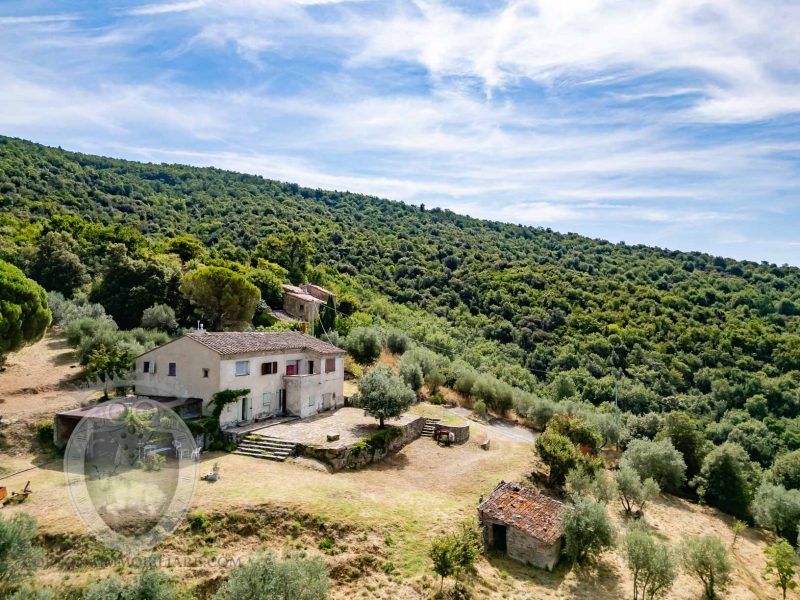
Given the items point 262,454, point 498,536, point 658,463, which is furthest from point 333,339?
point 498,536

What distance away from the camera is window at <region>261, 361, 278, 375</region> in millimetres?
29625

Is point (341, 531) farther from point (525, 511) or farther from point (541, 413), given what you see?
point (541, 413)

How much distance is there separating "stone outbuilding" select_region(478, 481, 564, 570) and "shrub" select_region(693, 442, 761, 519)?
16552 mm

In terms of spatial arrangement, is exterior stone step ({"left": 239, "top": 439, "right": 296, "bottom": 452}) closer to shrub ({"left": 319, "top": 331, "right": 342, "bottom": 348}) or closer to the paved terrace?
the paved terrace

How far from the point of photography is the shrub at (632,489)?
84.8 ft

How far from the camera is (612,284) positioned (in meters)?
85.0

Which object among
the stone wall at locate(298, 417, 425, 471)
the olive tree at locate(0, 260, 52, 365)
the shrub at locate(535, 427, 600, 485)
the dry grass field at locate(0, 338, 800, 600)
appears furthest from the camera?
the shrub at locate(535, 427, 600, 485)

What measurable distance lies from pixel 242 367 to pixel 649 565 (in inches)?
825

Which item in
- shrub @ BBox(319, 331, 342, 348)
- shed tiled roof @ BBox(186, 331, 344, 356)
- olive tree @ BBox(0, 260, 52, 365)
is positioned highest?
olive tree @ BBox(0, 260, 52, 365)

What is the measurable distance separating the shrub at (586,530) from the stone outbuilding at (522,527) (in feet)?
1.73

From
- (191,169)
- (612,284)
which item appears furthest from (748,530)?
(191,169)

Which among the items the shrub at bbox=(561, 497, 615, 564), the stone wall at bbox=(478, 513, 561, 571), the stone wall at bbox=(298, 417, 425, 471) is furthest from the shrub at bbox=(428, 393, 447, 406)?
the shrub at bbox=(561, 497, 615, 564)

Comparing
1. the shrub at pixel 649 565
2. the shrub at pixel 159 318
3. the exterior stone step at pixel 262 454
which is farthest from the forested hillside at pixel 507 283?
the shrub at pixel 649 565

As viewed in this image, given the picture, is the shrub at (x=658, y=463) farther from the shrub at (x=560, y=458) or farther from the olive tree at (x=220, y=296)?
the olive tree at (x=220, y=296)
